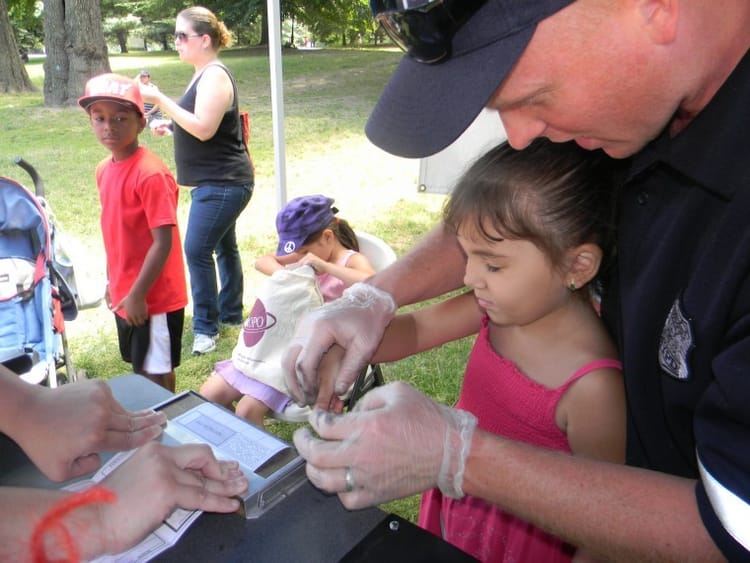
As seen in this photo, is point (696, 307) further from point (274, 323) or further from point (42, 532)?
point (274, 323)

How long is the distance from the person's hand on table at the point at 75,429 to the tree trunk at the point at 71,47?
1276 centimetres

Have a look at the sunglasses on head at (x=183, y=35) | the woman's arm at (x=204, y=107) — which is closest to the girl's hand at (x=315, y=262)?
the woman's arm at (x=204, y=107)

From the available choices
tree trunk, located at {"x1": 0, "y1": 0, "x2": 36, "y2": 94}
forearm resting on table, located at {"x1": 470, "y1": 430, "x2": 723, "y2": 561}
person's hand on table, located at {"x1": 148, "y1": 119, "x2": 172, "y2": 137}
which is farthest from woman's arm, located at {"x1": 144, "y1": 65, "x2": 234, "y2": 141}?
tree trunk, located at {"x1": 0, "y1": 0, "x2": 36, "y2": 94}

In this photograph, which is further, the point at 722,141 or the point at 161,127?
the point at 161,127

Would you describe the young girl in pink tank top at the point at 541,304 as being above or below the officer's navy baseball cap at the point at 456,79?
below

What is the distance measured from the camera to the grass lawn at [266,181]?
3457 mm

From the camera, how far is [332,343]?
1464mm

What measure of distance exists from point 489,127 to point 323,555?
16.7 ft

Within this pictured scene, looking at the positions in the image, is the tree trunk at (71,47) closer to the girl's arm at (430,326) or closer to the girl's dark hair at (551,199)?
the girl's arm at (430,326)

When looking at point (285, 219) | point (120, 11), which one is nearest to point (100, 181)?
point (285, 219)

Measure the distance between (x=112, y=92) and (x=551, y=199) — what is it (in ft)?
6.75

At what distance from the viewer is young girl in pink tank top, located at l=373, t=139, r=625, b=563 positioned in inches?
47.1

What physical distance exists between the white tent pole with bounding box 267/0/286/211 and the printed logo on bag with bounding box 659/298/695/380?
2.63 m

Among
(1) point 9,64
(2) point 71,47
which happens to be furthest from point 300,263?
(1) point 9,64
